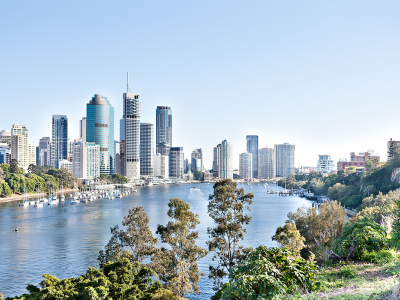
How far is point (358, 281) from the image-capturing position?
30.9 feet

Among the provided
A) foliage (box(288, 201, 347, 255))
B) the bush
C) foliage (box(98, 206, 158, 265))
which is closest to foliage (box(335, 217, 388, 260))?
the bush

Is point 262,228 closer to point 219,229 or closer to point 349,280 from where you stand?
point 219,229

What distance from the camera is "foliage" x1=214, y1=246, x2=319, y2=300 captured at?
26.9 feet

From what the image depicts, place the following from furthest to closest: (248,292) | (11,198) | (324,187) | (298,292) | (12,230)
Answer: (324,187) → (11,198) → (12,230) → (298,292) → (248,292)

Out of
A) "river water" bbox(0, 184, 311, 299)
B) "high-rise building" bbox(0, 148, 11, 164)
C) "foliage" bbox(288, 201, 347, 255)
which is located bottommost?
"river water" bbox(0, 184, 311, 299)

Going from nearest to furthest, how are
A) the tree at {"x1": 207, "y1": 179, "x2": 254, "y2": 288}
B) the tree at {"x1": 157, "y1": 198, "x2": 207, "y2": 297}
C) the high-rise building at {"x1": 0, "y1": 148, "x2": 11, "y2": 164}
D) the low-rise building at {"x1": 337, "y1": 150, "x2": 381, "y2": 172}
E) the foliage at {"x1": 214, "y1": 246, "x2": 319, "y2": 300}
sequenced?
the foliage at {"x1": 214, "y1": 246, "x2": 319, "y2": 300} → the tree at {"x1": 157, "y1": 198, "x2": 207, "y2": 297} → the tree at {"x1": 207, "y1": 179, "x2": 254, "y2": 288} → the low-rise building at {"x1": 337, "y1": 150, "x2": 381, "y2": 172} → the high-rise building at {"x1": 0, "y1": 148, "x2": 11, "y2": 164}

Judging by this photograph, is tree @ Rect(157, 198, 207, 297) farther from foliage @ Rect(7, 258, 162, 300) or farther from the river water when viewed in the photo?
the river water

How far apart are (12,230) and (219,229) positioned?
41.1 m

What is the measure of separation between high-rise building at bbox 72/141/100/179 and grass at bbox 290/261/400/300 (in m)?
172

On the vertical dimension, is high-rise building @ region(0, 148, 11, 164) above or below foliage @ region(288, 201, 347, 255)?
above

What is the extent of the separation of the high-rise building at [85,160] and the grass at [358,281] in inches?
6777

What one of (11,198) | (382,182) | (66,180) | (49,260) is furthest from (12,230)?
(66,180)

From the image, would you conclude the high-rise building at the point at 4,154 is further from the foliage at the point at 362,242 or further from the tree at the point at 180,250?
the foliage at the point at 362,242

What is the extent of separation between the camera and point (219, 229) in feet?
68.0
